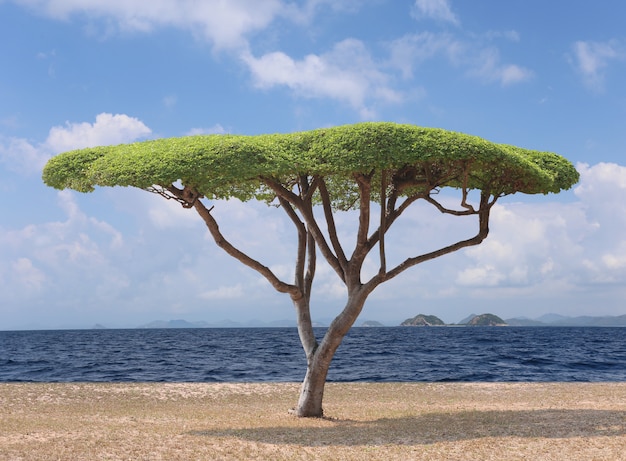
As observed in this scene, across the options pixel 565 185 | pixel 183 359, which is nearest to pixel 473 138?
pixel 565 185

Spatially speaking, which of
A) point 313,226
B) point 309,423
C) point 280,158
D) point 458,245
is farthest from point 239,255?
point 458,245

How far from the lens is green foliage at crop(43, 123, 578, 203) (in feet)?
46.5

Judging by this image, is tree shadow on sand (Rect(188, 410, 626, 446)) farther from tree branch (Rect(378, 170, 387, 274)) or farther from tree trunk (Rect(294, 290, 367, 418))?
tree branch (Rect(378, 170, 387, 274))

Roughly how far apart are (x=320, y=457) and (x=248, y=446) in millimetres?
1707

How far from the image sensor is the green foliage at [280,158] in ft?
46.5

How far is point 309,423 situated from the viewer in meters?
16.2

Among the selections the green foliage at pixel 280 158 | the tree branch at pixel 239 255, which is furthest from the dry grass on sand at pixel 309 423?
the green foliage at pixel 280 158

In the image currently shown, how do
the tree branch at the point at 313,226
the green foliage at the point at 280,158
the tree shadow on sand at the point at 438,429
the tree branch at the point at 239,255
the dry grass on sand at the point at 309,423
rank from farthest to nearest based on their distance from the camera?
1. the tree branch at the point at 313,226
2. the tree branch at the point at 239,255
3. the green foliage at the point at 280,158
4. the tree shadow on sand at the point at 438,429
5. the dry grass on sand at the point at 309,423

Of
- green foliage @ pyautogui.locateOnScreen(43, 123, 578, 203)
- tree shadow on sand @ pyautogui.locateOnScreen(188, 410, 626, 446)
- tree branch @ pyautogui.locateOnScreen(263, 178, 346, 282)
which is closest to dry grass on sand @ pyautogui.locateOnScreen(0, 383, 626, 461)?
tree shadow on sand @ pyautogui.locateOnScreen(188, 410, 626, 446)

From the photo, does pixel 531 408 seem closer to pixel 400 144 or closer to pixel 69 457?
pixel 400 144

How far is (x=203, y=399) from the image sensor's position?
72.9 feet

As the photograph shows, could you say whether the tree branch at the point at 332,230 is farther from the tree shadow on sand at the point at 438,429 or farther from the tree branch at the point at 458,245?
the tree shadow on sand at the point at 438,429

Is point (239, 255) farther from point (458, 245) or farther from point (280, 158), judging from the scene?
point (458, 245)

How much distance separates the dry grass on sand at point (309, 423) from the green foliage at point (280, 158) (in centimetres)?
570
